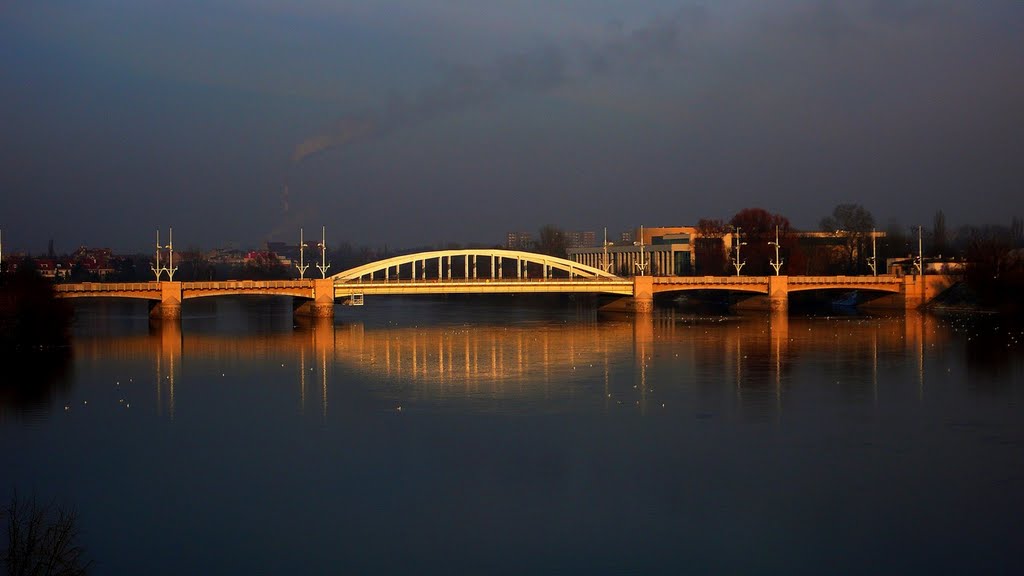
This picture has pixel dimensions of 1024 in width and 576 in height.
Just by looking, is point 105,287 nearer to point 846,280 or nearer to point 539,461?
point 539,461

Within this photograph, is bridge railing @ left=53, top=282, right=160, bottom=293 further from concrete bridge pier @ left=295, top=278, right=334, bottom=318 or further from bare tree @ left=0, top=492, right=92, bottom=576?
bare tree @ left=0, top=492, right=92, bottom=576

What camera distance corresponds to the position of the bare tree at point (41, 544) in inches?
410

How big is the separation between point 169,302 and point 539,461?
112 ft

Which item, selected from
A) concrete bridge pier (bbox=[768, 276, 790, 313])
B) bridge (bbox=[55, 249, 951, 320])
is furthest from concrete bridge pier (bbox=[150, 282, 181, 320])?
concrete bridge pier (bbox=[768, 276, 790, 313])

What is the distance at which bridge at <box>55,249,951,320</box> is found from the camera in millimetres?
48219

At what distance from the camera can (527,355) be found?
1359 inches

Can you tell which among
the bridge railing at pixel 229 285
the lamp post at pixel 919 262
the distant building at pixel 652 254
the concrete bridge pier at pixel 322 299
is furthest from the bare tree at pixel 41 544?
the distant building at pixel 652 254

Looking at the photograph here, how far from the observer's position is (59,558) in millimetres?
10375

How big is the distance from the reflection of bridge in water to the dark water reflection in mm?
214

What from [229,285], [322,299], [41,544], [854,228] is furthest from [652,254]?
[41,544]

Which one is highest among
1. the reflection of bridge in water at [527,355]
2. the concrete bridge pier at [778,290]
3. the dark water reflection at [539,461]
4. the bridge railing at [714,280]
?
the bridge railing at [714,280]

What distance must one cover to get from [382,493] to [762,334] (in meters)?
28.7

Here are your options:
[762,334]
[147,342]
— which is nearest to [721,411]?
[762,334]

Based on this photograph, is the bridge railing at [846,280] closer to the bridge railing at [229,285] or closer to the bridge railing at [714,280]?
the bridge railing at [714,280]
